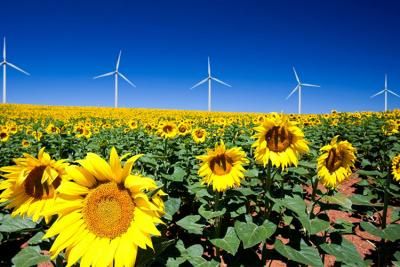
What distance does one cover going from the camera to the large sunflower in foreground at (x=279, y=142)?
3.37 metres

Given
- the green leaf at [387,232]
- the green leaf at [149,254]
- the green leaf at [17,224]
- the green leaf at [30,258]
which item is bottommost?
the green leaf at [387,232]

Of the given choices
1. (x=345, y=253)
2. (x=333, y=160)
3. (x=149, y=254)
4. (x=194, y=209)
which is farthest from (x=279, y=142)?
(x=194, y=209)

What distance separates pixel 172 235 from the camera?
5.13 meters

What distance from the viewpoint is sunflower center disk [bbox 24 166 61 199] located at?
7.88ft

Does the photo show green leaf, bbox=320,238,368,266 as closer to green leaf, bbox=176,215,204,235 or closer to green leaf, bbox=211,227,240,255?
green leaf, bbox=211,227,240,255

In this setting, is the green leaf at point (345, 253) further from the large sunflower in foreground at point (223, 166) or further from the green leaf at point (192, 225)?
the green leaf at point (192, 225)

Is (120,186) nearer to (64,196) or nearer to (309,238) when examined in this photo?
(64,196)

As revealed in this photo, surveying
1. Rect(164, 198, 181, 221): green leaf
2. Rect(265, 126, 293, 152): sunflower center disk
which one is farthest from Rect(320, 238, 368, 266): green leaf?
Rect(164, 198, 181, 221): green leaf

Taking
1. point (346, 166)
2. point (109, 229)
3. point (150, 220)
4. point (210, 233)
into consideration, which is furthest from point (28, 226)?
point (346, 166)

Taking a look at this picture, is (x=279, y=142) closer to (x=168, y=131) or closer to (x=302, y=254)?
(x=302, y=254)

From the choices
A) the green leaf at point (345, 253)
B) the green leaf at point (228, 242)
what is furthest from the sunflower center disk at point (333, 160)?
the green leaf at point (228, 242)

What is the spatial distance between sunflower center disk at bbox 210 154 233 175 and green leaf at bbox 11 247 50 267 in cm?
198

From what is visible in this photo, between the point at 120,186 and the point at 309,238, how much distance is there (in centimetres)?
247

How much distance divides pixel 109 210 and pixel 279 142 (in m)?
2.05
